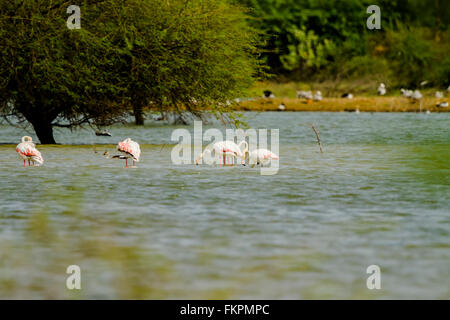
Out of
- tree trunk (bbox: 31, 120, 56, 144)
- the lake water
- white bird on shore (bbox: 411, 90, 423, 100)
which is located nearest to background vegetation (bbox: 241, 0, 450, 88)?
white bird on shore (bbox: 411, 90, 423, 100)

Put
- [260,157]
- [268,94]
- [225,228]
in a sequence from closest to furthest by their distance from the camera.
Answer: [225,228]
[260,157]
[268,94]

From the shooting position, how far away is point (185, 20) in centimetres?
2441

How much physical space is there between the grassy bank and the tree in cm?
2208

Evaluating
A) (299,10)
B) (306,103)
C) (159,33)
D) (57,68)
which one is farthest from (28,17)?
(299,10)

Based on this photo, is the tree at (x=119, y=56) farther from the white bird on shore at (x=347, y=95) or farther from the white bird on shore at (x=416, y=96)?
the white bird on shore at (x=347, y=95)

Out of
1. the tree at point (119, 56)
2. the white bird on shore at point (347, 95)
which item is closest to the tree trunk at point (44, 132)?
the tree at point (119, 56)

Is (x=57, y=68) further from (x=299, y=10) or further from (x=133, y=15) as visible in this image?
(x=299, y=10)

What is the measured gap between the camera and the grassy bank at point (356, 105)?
4841 cm

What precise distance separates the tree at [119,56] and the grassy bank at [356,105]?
2208 cm

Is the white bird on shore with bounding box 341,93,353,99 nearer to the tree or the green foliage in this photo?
the green foliage

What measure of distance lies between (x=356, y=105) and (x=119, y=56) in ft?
89.5

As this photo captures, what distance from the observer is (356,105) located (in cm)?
4988

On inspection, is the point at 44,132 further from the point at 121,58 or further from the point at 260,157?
the point at 260,157

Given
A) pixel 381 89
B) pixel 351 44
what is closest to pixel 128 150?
pixel 381 89
